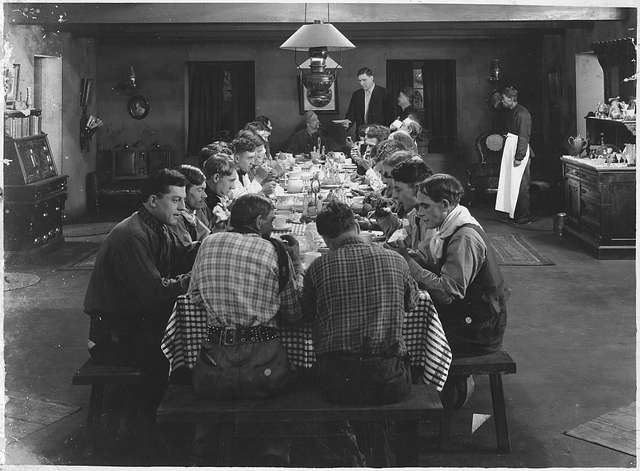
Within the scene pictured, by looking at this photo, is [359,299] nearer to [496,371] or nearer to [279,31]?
[496,371]

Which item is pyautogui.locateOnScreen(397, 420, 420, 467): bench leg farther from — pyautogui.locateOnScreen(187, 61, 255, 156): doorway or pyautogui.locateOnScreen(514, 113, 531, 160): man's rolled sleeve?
pyautogui.locateOnScreen(187, 61, 255, 156): doorway

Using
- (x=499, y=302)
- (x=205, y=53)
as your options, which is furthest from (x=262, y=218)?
(x=205, y=53)

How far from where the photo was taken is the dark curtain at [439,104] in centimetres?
1383

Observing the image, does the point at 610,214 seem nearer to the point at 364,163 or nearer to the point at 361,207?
the point at 364,163

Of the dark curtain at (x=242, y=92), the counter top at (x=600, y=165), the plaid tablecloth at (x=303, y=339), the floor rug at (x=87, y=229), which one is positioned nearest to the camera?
the plaid tablecloth at (x=303, y=339)

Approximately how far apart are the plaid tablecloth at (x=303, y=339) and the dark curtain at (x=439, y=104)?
1030 cm

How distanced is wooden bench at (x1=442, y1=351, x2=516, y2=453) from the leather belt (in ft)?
3.11

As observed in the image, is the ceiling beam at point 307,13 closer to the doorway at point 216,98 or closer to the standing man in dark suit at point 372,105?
the standing man in dark suit at point 372,105

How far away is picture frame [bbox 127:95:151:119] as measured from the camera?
44.0ft

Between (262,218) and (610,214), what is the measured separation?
5743mm

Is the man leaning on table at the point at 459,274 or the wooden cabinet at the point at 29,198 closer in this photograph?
the man leaning on table at the point at 459,274

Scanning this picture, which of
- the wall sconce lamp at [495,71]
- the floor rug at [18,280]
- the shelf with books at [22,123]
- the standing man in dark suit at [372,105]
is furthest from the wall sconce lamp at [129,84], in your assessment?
the floor rug at [18,280]

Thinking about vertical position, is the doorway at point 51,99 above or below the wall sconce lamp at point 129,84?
below

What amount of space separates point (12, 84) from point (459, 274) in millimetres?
6445
